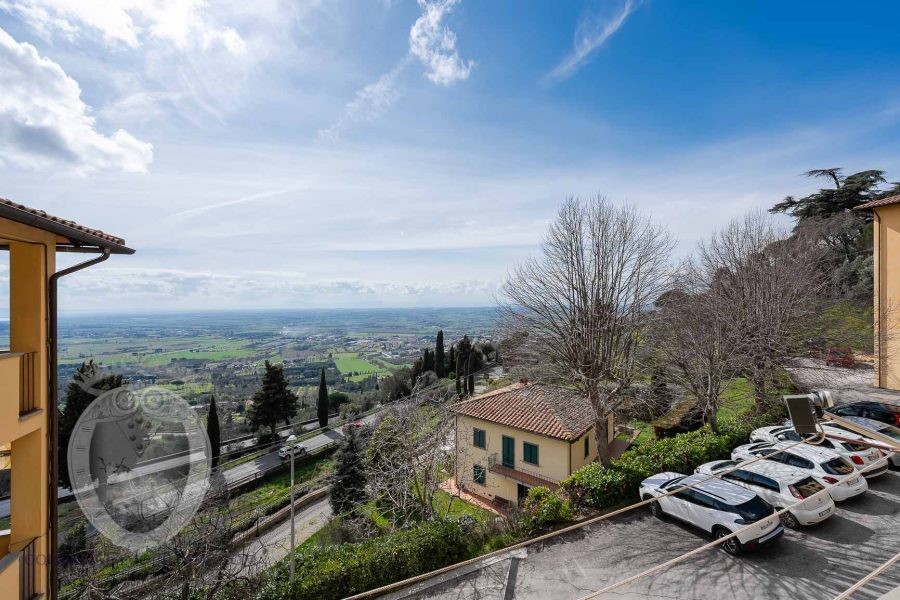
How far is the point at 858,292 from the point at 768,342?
A: 49.3ft

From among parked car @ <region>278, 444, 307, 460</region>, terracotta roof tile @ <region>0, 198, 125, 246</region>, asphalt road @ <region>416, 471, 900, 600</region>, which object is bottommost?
parked car @ <region>278, 444, 307, 460</region>

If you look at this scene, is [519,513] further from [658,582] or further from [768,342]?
[768,342]

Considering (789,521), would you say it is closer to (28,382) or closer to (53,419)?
(53,419)

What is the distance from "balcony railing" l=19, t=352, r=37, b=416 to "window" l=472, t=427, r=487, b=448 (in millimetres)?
Answer: 14586

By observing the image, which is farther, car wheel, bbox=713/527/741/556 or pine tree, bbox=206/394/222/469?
pine tree, bbox=206/394/222/469

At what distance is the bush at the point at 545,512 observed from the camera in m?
9.32

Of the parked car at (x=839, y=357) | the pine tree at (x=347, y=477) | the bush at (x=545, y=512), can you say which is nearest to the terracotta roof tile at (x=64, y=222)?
the bush at (x=545, y=512)

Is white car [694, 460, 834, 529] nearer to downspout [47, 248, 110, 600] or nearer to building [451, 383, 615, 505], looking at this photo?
building [451, 383, 615, 505]

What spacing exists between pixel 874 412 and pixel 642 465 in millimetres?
8682

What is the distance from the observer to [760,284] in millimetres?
17781

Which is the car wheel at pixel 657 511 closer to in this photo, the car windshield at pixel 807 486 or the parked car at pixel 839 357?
the car windshield at pixel 807 486

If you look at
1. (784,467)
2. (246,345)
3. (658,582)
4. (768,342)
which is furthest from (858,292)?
(246,345)

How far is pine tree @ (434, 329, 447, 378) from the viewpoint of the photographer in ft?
138

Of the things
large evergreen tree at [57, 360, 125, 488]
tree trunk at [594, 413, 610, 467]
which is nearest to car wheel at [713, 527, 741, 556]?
tree trunk at [594, 413, 610, 467]
